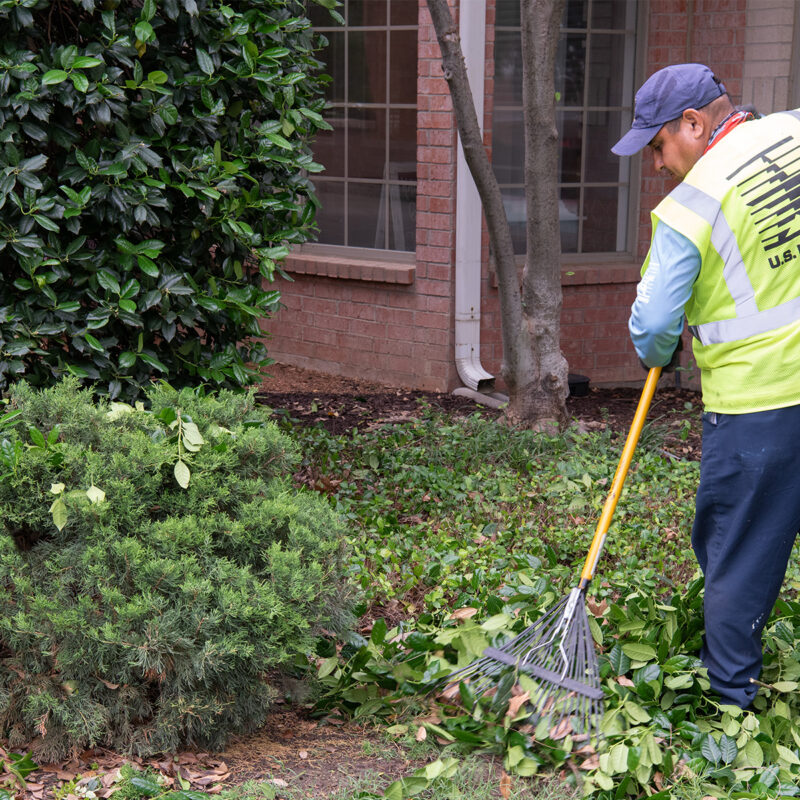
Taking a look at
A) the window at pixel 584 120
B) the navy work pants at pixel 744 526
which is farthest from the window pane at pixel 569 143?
the navy work pants at pixel 744 526

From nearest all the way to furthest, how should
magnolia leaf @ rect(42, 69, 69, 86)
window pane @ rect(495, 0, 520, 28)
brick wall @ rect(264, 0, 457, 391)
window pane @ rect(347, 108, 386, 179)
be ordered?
magnolia leaf @ rect(42, 69, 69, 86)
brick wall @ rect(264, 0, 457, 391)
window pane @ rect(495, 0, 520, 28)
window pane @ rect(347, 108, 386, 179)

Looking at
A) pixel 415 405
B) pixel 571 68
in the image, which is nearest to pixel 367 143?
pixel 571 68

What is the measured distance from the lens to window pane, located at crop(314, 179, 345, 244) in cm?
905

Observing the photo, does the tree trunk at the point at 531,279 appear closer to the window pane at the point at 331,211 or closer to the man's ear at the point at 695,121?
the window pane at the point at 331,211

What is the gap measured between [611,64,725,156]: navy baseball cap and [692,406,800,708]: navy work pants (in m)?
0.94

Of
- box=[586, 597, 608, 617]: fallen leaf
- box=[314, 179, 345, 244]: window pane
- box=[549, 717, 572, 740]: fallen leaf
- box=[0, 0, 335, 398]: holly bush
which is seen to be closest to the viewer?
box=[549, 717, 572, 740]: fallen leaf

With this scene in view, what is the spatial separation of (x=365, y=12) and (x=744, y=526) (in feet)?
20.6

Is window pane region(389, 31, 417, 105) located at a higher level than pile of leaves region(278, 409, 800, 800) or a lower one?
higher

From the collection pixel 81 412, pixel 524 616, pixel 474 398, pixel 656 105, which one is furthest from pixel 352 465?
pixel 656 105

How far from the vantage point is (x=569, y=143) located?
863 cm

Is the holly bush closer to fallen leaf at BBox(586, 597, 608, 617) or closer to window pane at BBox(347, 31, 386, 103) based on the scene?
fallen leaf at BBox(586, 597, 608, 617)

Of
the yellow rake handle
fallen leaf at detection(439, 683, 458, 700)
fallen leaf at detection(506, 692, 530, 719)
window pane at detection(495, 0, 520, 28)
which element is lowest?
fallen leaf at detection(439, 683, 458, 700)

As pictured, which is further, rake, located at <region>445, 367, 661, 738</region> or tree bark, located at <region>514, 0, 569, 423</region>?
tree bark, located at <region>514, 0, 569, 423</region>

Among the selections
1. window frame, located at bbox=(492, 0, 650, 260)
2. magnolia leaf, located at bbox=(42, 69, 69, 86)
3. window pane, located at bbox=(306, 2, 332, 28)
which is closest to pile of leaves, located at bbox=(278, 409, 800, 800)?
magnolia leaf, located at bbox=(42, 69, 69, 86)
